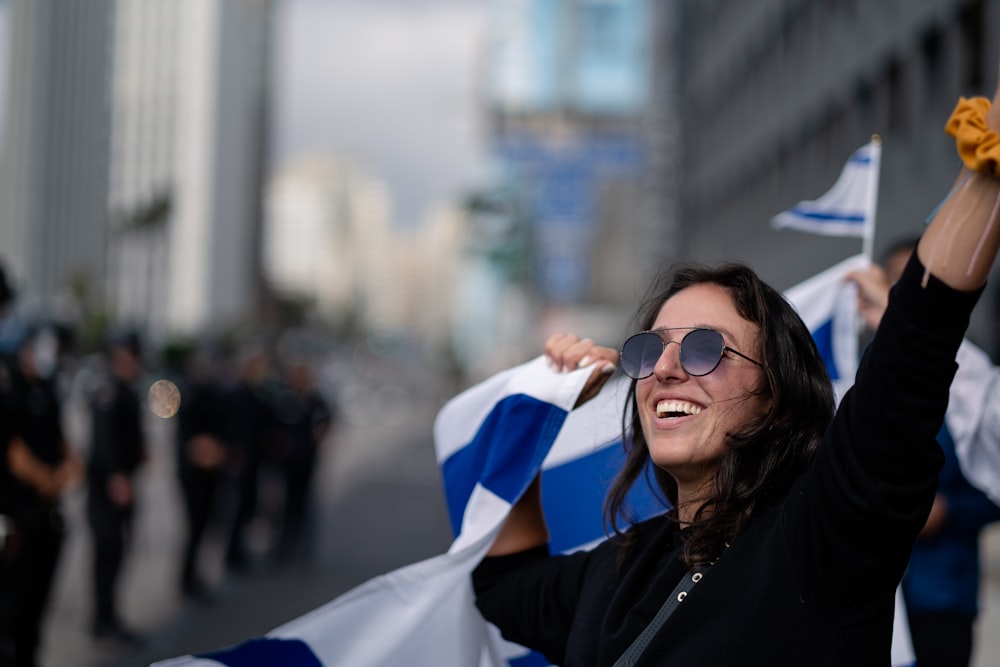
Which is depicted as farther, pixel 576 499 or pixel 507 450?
pixel 576 499

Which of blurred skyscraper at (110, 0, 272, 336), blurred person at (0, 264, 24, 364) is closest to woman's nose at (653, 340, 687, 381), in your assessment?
blurred person at (0, 264, 24, 364)

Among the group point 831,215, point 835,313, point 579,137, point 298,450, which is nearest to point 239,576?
point 298,450

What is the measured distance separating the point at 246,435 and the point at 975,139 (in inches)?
422

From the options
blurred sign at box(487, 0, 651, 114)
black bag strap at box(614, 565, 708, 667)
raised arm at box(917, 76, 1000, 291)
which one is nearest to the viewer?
raised arm at box(917, 76, 1000, 291)

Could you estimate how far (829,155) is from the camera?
2898cm

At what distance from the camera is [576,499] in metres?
A: 3.20

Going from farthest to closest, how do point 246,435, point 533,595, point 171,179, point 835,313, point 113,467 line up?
1. point 171,179
2. point 246,435
3. point 113,467
4. point 835,313
5. point 533,595

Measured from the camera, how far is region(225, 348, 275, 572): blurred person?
11320mm

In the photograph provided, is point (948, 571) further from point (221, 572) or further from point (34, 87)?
point (34, 87)

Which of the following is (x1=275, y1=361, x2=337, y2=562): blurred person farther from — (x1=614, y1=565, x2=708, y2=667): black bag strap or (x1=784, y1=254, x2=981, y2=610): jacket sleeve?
(x1=784, y1=254, x2=981, y2=610): jacket sleeve

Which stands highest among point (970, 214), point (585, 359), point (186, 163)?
point (970, 214)

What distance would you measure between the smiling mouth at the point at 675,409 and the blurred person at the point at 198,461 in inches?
309

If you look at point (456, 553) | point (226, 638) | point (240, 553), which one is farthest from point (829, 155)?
point (456, 553)

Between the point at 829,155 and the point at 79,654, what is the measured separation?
2419 cm
